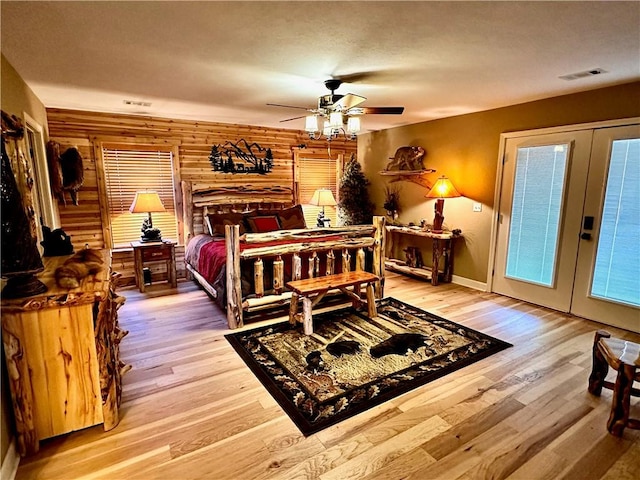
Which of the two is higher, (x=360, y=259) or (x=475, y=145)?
(x=475, y=145)

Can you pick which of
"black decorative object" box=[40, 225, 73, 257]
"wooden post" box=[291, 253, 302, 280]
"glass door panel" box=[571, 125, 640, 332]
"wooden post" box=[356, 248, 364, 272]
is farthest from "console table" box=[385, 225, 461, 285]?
"black decorative object" box=[40, 225, 73, 257]

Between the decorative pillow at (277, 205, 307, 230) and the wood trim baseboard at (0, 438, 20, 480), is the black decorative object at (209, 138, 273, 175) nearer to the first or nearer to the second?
the decorative pillow at (277, 205, 307, 230)

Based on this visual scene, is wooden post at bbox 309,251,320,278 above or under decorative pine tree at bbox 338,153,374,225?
under

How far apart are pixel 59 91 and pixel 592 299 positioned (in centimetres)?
627

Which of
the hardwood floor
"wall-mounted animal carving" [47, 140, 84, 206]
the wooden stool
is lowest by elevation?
the hardwood floor

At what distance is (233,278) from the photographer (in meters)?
3.49

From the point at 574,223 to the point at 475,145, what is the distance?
5.43ft

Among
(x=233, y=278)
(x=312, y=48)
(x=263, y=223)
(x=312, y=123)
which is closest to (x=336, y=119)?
(x=312, y=123)

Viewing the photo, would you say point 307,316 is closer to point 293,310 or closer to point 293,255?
point 293,310

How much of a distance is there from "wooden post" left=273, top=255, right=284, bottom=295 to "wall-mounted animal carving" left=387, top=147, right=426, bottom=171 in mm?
3090

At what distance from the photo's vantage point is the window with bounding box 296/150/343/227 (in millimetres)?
6414

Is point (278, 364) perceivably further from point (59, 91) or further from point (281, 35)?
point (59, 91)

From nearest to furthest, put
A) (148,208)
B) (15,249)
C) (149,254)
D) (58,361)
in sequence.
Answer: (15,249) → (58,361) → (148,208) → (149,254)

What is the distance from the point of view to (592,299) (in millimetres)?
3764
